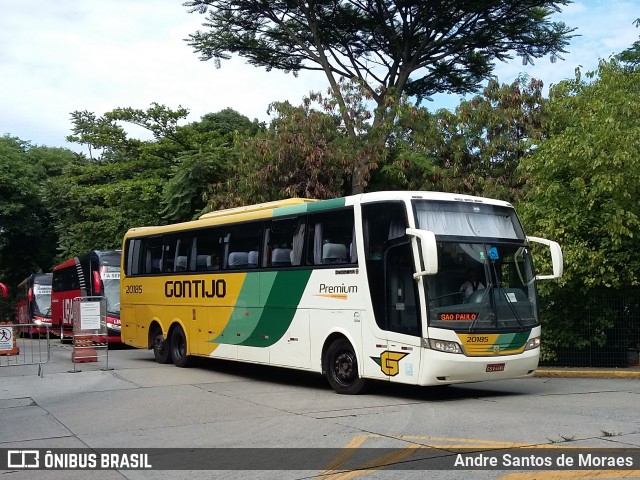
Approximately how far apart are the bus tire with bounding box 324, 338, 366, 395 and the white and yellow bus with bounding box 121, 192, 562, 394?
0.08 feet

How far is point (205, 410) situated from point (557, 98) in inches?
468

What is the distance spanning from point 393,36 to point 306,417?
20.9 m

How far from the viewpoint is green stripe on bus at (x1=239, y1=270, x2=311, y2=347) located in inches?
578

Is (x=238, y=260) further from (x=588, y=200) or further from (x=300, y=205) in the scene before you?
(x=588, y=200)

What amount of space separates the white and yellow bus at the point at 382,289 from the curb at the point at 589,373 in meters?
4.08

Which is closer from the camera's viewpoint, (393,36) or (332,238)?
(332,238)

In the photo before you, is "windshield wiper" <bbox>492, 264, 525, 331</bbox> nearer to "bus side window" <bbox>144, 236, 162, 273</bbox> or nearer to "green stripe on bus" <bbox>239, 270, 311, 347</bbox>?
"green stripe on bus" <bbox>239, 270, 311, 347</bbox>

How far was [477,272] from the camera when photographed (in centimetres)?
1241

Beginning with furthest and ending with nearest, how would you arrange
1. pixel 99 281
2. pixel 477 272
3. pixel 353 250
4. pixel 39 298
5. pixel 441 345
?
1. pixel 39 298
2. pixel 99 281
3. pixel 353 250
4. pixel 477 272
5. pixel 441 345

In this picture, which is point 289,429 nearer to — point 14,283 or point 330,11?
point 330,11

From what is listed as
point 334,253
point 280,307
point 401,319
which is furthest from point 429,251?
point 280,307

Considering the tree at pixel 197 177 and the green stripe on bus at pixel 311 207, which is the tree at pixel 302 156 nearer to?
the tree at pixel 197 177

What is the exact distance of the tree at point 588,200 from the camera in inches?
627

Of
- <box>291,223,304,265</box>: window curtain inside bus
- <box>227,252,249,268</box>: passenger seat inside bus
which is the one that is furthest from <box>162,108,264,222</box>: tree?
<box>291,223,304,265</box>: window curtain inside bus
